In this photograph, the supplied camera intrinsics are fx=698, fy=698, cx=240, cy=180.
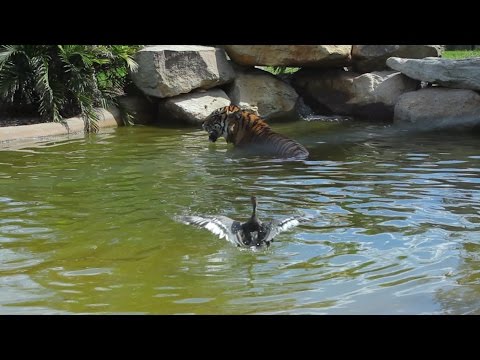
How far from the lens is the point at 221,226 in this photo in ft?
17.4

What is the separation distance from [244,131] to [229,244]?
5.23 metres

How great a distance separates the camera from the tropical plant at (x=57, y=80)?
11742mm

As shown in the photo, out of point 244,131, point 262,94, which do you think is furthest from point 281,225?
point 262,94

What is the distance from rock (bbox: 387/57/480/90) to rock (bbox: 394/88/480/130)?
0.48ft

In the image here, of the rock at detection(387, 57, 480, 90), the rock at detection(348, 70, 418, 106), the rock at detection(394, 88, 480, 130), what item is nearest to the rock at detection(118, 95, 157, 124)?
the rock at detection(348, 70, 418, 106)

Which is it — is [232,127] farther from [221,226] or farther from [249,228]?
[249,228]

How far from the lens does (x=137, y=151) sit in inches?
390

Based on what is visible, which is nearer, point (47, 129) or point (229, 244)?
point (229, 244)

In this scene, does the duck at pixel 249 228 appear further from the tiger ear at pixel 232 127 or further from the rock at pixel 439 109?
the rock at pixel 439 109

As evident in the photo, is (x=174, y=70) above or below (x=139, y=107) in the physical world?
above

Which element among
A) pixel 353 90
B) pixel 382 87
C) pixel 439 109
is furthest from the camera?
pixel 353 90

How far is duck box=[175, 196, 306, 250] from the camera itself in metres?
4.99
